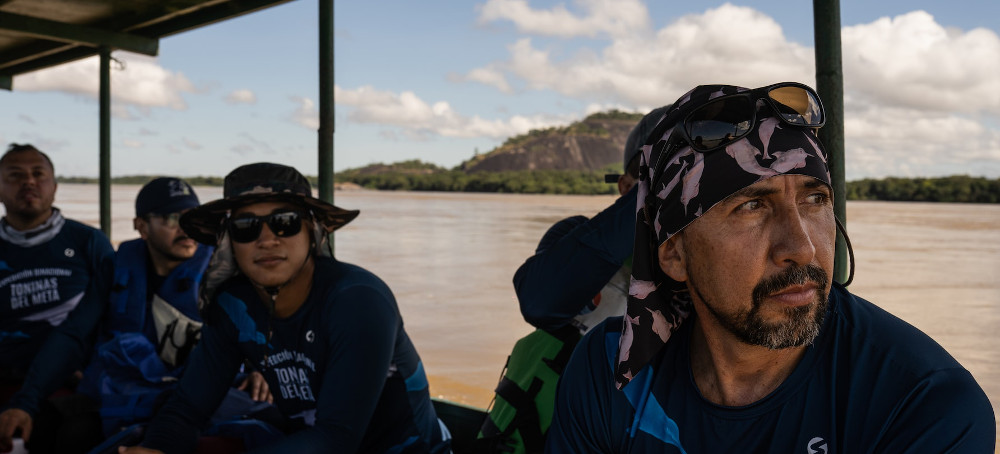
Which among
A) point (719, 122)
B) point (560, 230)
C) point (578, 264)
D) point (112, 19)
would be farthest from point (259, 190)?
point (112, 19)

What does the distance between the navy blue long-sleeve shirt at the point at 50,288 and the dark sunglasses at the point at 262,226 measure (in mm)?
1614

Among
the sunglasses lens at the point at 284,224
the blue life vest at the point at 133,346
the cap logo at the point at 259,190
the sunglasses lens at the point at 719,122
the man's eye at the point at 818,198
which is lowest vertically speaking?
the blue life vest at the point at 133,346

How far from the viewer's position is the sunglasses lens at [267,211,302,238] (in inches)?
102

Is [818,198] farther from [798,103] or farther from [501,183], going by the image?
[501,183]

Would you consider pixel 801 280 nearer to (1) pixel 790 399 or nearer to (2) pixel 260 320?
(1) pixel 790 399

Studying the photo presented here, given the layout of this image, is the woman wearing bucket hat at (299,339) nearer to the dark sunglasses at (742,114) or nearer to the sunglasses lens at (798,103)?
the dark sunglasses at (742,114)

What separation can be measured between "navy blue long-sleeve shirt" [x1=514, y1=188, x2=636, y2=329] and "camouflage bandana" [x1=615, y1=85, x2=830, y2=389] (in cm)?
44

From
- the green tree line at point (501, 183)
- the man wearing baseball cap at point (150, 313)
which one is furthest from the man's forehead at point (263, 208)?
the green tree line at point (501, 183)

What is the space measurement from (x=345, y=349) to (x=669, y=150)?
124cm

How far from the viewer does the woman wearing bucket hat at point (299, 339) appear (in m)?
2.27

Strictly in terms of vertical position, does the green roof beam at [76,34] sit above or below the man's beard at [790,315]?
above

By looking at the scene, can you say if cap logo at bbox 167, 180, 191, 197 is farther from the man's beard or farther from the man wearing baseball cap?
the man's beard

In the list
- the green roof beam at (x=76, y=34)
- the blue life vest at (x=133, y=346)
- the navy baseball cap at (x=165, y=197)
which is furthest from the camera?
the green roof beam at (x=76, y=34)

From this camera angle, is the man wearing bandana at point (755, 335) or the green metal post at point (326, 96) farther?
the green metal post at point (326, 96)
